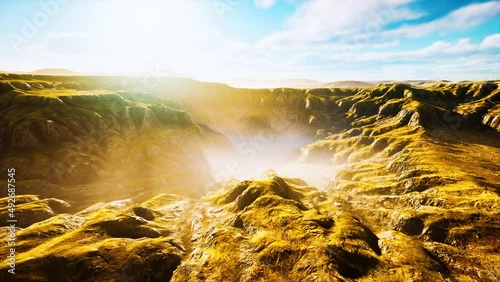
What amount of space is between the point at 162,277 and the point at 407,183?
11102cm

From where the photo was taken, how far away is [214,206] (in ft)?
360

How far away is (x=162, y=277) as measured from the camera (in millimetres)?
65938

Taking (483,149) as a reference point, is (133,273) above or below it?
below

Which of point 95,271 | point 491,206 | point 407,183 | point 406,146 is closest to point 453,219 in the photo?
point 491,206

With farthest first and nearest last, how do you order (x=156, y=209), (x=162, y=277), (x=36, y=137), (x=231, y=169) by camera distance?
1. (x=231, y=169)
2. (x=36, y=137)
3. (x=156, y=209)
4. (x=162, y=277)

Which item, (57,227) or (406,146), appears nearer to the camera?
(57,227)

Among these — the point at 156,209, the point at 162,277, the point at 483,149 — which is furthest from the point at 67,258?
the point at 483,149

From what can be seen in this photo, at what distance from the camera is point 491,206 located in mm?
88250

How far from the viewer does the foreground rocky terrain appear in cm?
6475

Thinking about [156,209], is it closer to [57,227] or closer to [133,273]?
[57,227]

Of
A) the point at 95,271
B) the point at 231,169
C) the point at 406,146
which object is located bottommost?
the point at 231,169

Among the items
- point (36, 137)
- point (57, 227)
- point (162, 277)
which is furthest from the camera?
point (36, 137)

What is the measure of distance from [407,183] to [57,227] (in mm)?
139913

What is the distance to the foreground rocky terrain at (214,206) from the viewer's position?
6475cm
